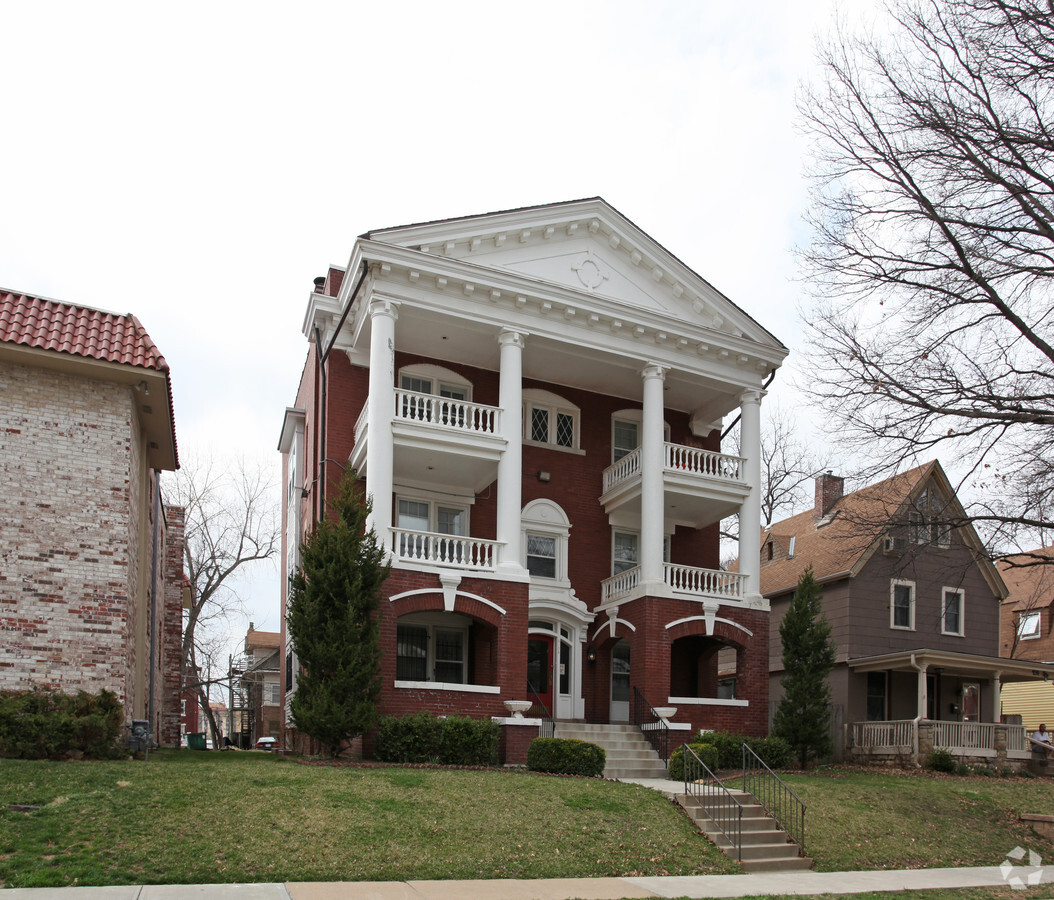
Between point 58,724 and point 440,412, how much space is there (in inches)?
414

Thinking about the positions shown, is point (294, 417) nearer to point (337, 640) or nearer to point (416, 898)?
point (337, 640)

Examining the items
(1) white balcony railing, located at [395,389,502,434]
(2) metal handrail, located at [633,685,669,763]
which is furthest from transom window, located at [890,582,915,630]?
(1) white balcony railing, located at [395,389,502,434]

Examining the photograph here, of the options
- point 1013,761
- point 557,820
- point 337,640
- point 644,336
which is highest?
point 644,336

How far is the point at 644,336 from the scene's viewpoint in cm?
2455

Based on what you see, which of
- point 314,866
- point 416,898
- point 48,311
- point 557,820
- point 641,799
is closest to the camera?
point 416,898

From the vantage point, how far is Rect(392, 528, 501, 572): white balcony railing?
827 inches

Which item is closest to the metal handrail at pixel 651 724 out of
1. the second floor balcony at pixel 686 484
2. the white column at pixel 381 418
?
the second floor balcony at pixel 686 484

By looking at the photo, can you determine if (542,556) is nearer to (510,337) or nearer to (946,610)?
(510,337)

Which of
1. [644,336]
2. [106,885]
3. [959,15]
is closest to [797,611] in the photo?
[644,336]

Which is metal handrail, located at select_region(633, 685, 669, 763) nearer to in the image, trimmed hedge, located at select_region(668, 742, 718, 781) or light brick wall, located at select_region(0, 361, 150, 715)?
trimmed hedge, located at select_region(668, 742, 718, 781)

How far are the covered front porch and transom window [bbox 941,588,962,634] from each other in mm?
1498

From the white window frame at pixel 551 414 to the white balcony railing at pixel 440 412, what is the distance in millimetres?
2107

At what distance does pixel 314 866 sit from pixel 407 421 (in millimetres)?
12171

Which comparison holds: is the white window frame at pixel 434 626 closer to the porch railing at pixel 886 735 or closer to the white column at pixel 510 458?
the white column at pixel 510 458
